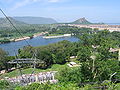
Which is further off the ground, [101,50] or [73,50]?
[101,50]

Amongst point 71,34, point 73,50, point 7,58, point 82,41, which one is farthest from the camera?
point 71,34

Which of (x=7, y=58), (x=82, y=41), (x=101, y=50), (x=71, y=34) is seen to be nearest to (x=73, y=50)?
(x=82, y=41)

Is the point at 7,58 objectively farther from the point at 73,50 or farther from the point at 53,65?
the point at 73,50

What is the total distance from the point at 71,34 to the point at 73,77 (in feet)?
Answer: 142

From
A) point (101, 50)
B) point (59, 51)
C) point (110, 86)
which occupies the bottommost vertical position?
point (59, 51)

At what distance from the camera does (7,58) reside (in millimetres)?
17078

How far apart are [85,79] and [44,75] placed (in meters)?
5.65

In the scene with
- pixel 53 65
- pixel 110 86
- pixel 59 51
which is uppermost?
pixel 110 86

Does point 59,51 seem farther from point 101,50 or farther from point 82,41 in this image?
point 101,50

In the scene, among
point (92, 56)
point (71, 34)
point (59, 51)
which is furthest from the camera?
point (71, 34)

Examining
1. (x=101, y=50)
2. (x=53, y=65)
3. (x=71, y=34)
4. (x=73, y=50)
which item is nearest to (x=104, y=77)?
(x=101, y=50)

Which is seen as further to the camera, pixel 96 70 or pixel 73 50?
pixel 73 50

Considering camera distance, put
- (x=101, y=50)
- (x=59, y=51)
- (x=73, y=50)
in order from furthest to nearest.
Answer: (x=73, y=50), (x=59, y=51), (x=101, y=50)

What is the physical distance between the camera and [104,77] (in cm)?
817
